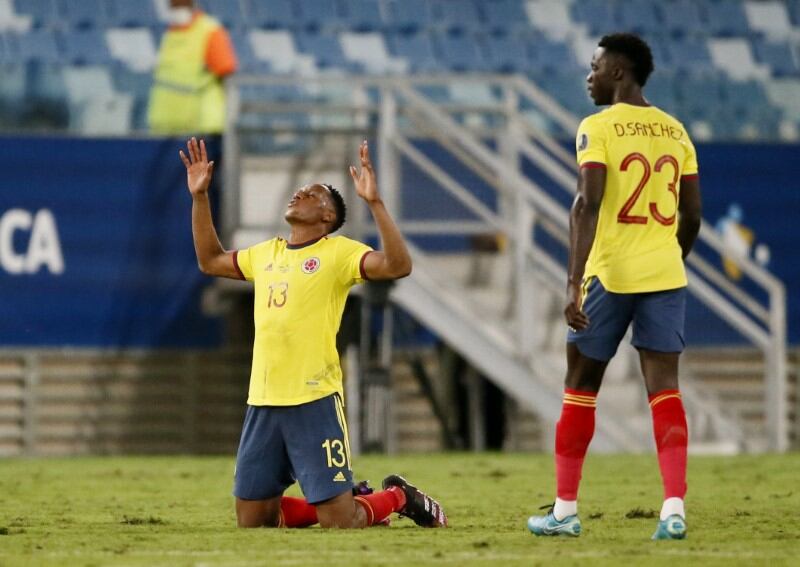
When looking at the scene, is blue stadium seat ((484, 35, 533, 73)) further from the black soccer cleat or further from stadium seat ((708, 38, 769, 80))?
the black soccer cleat

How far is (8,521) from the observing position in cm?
790

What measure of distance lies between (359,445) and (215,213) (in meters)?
2.14

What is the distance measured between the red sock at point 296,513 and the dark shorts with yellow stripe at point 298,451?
0.13 m

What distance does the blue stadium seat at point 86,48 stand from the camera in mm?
16031

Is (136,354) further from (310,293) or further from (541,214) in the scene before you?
(310,293)

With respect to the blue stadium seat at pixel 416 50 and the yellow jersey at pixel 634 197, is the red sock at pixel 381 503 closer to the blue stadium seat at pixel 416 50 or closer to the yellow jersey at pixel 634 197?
the yellow jersey at pixel 634 197

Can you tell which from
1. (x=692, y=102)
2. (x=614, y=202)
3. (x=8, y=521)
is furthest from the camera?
(x=692, y=102)

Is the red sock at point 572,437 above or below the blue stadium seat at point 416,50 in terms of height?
below

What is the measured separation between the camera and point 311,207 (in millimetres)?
7441

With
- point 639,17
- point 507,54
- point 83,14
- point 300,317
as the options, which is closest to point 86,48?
point 83,14

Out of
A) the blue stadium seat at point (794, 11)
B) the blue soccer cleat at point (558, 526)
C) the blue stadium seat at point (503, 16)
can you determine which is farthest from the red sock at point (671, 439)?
the blue stadium seat at point (794, 11)

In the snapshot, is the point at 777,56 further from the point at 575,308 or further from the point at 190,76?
the point at 575,308

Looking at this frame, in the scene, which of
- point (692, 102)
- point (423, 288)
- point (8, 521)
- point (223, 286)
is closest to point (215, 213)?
point (223, 286)

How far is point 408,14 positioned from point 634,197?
1101 centimetres
